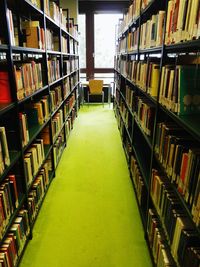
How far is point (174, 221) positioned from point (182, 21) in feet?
3.44

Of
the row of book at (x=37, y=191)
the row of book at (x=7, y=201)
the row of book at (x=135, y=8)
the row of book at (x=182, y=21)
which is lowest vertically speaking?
the row of book at (x=37, y=191)

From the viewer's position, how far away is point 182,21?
112 cm

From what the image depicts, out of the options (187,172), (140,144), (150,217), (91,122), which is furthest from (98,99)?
(187,172)

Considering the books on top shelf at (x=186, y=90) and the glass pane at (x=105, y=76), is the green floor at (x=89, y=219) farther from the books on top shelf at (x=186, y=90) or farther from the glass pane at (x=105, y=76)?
the glass pane at (x=105, y=76)

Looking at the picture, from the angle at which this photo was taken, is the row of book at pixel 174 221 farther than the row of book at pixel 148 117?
No

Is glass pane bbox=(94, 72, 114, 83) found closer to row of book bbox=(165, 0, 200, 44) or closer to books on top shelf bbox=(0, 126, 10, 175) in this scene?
row of book bbox=(165, 0, 200, 44)

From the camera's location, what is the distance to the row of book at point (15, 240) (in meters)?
1.39

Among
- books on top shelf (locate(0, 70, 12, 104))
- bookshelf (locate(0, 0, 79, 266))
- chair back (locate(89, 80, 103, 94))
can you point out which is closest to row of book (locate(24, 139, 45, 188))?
bookshelf (locate(0, 0, 79, 266))

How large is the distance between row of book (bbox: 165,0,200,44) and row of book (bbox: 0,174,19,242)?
1327mm

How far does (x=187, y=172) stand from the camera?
1081mm

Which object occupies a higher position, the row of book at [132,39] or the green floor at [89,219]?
the row of book at [132,39]

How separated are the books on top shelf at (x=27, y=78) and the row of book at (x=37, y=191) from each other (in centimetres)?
85

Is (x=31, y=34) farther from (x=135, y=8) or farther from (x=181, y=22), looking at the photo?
(x=181, y=22)

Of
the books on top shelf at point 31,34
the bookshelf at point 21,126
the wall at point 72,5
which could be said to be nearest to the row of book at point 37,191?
the bookshelf at point 21,126
